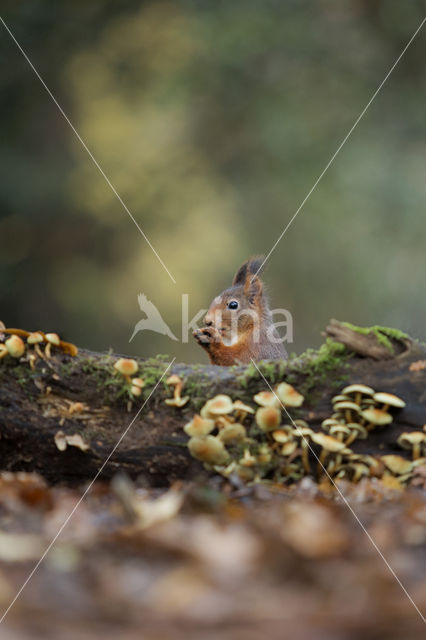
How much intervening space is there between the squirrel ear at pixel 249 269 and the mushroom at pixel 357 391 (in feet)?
5.36

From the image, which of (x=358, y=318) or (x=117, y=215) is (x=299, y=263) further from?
(x=117, y=215)

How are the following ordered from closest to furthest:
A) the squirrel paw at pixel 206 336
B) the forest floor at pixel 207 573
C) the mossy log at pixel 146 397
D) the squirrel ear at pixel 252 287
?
1. the forest floor at pixel 207 573
2. the mossy log at pixel 146 397
3. the squirrel paw at pixel 206 336
4. the squirrel ear at pixel 252 287

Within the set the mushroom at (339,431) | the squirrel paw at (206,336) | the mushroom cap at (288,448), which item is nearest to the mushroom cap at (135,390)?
the mushroom cap at (288,448)

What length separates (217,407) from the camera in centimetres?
157

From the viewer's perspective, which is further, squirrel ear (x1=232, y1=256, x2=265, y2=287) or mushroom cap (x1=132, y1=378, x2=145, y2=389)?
squirrel ear (x1=232, y1=256, x2=265, y2=287)

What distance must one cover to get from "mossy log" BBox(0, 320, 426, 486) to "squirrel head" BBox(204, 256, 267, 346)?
118cm

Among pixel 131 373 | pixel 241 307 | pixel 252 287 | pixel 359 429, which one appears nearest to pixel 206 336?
pixel 241 307

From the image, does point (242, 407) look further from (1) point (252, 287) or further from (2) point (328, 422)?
(1) point (252, 287)

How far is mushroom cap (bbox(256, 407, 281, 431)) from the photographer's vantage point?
1545 mm

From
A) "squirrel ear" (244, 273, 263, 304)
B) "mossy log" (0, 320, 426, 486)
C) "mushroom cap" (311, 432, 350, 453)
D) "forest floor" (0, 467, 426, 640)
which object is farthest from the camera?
"squirrel ear" (244, 273, 263, 304)

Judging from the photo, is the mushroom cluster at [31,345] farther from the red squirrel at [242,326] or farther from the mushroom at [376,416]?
the red squirrel at [242,326]

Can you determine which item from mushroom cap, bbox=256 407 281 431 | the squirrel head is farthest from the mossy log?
the squirrel head

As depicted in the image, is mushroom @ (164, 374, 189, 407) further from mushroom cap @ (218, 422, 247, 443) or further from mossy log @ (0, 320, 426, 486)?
mushroom cap @ (218, 422, 247, 443)

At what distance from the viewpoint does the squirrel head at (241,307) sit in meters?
3.00
